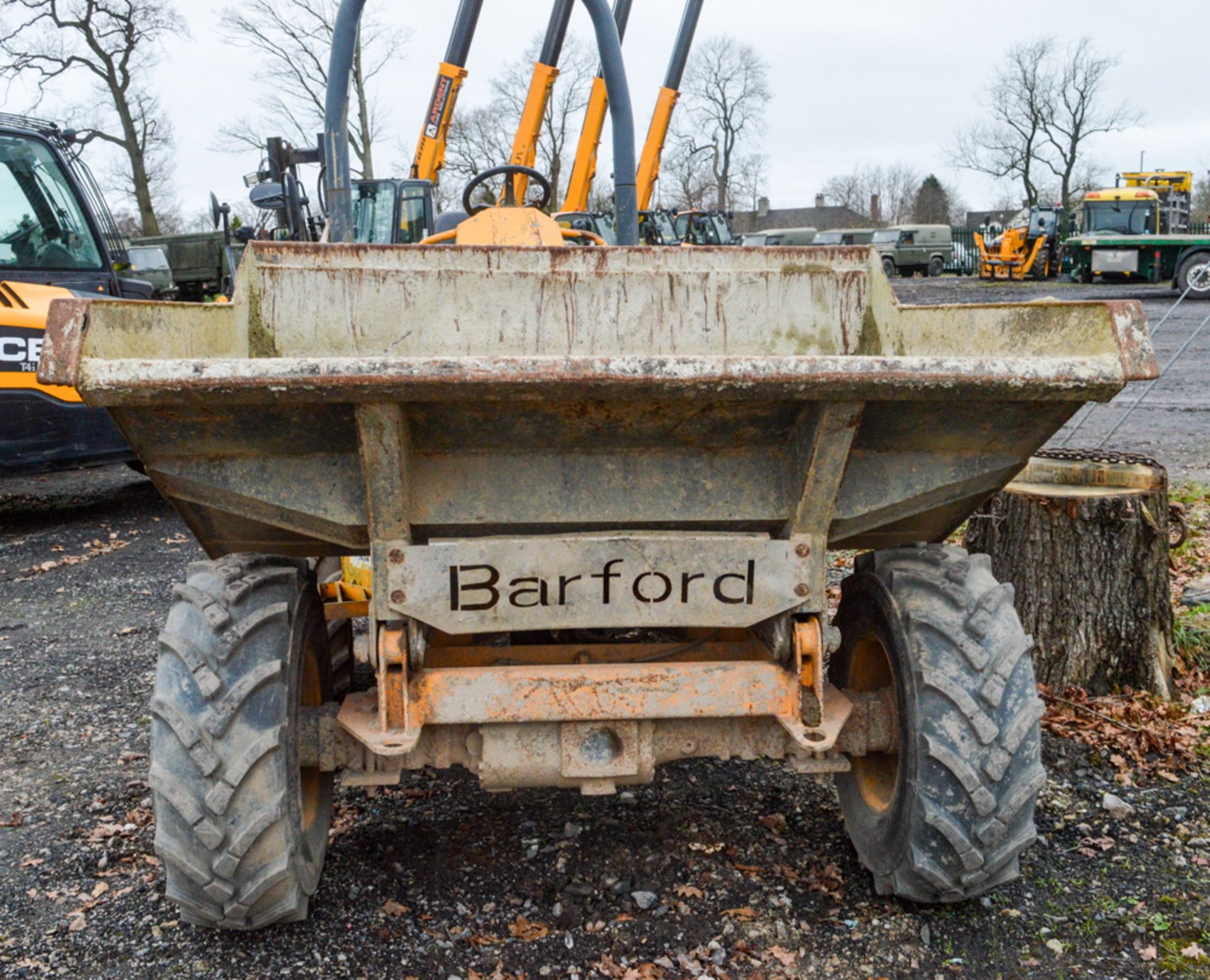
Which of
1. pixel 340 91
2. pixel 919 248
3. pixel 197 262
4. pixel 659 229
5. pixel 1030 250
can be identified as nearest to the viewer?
pixel 340 91

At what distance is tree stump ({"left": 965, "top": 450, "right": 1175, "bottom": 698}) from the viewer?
3.84 metres

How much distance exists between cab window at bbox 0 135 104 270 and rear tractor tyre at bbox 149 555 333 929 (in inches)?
208

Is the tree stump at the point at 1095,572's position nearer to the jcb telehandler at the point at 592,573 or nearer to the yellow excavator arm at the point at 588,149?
the jcb telehandler at the point at 592,573

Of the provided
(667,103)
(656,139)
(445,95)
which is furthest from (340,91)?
(656,139)

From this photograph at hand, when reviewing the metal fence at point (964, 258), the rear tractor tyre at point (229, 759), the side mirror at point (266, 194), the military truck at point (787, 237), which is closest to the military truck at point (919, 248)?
the metal fence at point (964, 258)

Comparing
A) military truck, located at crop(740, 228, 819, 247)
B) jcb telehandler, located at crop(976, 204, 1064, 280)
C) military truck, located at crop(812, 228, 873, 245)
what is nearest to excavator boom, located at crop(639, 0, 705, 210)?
jcb telehandler, located at crop(976, 204, 1064, 280)

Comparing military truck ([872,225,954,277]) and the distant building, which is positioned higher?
the distant building

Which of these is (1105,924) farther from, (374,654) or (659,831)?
(374,654)

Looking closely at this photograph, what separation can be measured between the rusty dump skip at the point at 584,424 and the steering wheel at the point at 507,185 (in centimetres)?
127

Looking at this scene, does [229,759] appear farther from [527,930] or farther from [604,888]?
[604,888]

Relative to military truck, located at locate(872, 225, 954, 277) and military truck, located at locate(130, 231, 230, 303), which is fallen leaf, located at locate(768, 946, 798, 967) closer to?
military truck, located at locate(130, 231, 230, 303)

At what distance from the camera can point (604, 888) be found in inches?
114

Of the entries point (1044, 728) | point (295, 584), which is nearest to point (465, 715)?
point (295, 584)

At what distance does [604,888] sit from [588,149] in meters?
9.78
